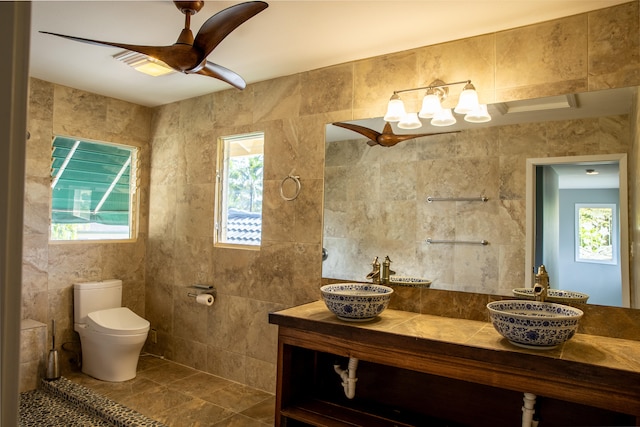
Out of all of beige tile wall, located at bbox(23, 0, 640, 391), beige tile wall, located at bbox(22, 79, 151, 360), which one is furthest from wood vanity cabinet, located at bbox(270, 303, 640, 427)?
beige tile wall, located at bbox(22, 79, 151, 360)

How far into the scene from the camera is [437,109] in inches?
96.3

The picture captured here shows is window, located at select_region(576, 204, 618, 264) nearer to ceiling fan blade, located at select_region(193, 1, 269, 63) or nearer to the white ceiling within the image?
the white ceiling

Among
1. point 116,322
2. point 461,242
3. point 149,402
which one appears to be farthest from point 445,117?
point 116,322

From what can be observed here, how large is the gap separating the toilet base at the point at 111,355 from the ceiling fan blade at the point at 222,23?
2.42 meters

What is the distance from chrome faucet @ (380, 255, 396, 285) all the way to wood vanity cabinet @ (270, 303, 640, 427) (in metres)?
0.51

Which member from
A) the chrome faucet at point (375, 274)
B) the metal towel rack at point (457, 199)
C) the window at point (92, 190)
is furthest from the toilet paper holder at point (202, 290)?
the metal towel rack at point (457, 199)

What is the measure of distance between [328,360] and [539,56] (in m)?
2.15

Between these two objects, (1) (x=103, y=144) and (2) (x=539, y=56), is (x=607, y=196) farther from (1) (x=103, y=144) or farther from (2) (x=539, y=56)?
(1) (x=103, y=144)

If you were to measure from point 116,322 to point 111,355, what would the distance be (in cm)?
26

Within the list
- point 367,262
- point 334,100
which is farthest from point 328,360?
point 334,100

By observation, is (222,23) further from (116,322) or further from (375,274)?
(116,322)

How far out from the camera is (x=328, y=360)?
2.70 meters

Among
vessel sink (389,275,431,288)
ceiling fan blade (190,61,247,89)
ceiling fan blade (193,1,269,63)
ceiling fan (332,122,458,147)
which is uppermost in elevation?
ceiling fan blade (193,1,269,63)

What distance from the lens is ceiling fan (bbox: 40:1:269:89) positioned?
6.10 ft
